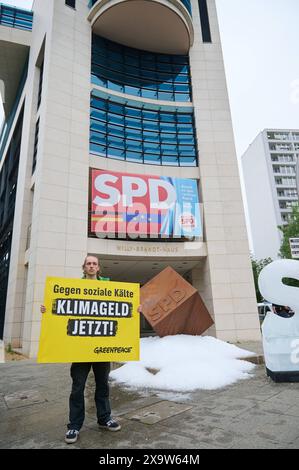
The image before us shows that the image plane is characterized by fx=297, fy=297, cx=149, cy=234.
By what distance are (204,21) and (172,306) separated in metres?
20.5

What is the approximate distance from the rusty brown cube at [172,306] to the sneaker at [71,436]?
5075 millimetres

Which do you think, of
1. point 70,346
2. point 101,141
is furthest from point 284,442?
point 101,141

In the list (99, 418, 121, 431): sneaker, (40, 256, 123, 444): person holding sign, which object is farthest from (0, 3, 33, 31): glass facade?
(99, 418, 121, 431): sneaker

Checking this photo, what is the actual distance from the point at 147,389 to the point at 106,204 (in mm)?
10776

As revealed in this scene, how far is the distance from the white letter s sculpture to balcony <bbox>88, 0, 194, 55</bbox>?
17.9m

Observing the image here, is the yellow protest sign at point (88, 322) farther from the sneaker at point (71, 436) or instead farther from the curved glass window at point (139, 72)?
the curved glass window at point (139, 72)

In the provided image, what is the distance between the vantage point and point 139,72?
18.8 meters

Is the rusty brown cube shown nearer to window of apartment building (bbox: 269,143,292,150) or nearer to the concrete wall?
the concrete wall

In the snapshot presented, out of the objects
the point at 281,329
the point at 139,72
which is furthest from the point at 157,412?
the point at 139,72

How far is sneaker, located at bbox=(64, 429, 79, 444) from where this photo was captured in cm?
292

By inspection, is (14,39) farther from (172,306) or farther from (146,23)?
(172,306)

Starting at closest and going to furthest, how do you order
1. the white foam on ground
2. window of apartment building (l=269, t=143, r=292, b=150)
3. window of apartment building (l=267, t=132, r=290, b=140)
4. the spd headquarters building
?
the white foam on ground → the spd headquarters building → window of apartment building (l=269, t=143, r=292, b=150) → window of apartment building (l=267, t=132, r=290, b=140)

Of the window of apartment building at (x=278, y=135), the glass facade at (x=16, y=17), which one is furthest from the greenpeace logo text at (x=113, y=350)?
the window of apartment building at (x=278, y=135)

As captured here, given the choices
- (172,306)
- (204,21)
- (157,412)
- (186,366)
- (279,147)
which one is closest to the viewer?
(157,412)
